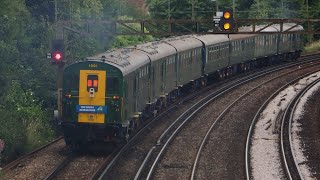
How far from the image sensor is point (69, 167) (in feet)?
62.1

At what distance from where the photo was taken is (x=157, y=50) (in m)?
27.0

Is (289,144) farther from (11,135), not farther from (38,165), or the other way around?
(11,135)

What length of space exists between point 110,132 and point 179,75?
39.4 ft

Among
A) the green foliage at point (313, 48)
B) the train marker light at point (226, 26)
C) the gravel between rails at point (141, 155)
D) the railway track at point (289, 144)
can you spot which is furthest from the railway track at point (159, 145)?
the green foliage at point (313, 48)

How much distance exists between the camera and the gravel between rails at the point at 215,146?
1864cm

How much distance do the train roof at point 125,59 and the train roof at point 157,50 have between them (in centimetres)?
78

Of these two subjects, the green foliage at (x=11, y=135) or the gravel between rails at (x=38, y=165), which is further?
the green foliage at (x=11, y=135)

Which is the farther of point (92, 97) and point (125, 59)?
point (125, 59)

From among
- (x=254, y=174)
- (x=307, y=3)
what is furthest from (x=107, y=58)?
(x=307, y=3)

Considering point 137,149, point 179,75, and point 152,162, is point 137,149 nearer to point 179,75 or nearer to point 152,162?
point 152,162

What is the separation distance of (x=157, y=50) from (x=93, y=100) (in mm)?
7667

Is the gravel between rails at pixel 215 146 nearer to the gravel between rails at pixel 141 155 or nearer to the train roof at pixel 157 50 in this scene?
the gravel between rails at pixel 141 155

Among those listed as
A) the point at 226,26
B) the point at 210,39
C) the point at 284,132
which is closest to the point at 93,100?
the point at 284,132

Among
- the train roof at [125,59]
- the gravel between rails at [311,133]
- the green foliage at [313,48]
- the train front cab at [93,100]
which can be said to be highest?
the green foliage at [313,48]
